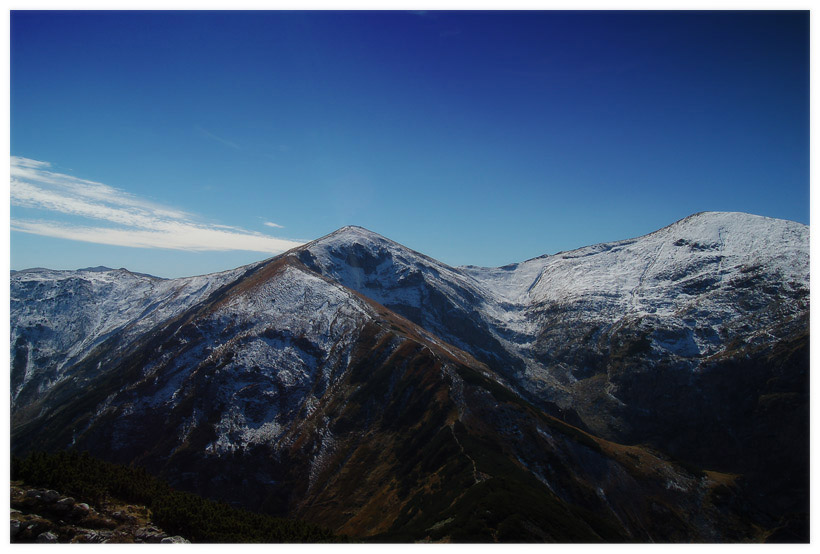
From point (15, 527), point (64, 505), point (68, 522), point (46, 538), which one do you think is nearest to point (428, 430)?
point (68, 522)

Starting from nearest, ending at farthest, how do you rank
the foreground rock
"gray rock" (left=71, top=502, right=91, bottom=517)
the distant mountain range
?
the foreground rock < "gray rock" (left=71, top=502, right=91, bottom=517) < the distant mountain range

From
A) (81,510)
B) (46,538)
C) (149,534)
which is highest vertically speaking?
(46,538)

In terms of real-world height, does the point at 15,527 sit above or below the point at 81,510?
above

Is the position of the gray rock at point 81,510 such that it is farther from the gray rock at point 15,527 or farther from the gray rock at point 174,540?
the gray rock at point 174,540

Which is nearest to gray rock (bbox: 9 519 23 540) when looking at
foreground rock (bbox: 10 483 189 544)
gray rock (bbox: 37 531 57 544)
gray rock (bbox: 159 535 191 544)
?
foreground rock (bbox: 10 483 189 544)

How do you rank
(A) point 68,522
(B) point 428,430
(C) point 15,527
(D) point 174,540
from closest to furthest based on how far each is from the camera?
(C) point 15,527, (A) point 68,522, (D) point 174,540, (B) point 428,430

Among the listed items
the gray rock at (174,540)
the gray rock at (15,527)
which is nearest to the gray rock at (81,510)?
the gray rock at (15,527)

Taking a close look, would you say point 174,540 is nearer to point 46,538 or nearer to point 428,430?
point 46,538

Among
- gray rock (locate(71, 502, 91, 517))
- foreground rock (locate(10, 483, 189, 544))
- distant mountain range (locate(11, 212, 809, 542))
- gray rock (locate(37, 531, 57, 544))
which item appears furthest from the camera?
distant mountain range (locate(11, 212, 809, 542))

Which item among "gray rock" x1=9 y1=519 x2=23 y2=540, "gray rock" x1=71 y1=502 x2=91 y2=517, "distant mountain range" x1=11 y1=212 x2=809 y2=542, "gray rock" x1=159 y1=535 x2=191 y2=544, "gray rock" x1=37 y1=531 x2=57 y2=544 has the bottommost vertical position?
"distant mountain range" x1=11 y1=212 x2=809 y2=542

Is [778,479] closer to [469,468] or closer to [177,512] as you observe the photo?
[469,468]

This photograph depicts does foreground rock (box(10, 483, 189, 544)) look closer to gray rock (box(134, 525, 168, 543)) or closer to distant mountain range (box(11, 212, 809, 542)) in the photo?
gray rock (box(134, 525, 168, 543))

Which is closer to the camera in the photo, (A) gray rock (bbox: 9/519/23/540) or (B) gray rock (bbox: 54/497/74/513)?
(A) gray rock (bbox: 9/519/23/540)
